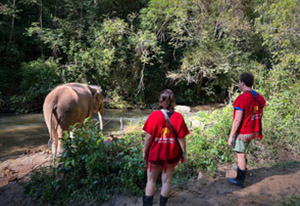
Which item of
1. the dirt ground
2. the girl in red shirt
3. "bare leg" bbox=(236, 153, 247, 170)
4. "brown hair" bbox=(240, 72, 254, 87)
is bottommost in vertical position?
the dirt ground

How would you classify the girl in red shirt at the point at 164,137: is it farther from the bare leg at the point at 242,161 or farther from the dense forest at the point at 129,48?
the dense forest at the point at 129,48

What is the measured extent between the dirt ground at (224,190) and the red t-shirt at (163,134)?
951mm

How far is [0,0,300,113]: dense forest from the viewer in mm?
13648

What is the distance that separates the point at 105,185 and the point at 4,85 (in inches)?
484

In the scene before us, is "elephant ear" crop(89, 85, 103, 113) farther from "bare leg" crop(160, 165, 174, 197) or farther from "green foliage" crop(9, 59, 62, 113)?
"green foliage" crop(9, 59, 62, 113)

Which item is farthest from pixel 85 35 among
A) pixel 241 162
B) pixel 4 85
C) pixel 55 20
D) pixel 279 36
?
pixel 241 162

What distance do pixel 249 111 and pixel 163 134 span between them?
1.48m

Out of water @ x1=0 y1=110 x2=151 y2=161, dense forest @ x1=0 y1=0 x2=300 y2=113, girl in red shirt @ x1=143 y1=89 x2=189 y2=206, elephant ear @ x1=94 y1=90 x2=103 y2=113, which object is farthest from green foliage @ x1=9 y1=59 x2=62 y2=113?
girl in red shirt @ x1=143 y1=89 x2=189 y2=206

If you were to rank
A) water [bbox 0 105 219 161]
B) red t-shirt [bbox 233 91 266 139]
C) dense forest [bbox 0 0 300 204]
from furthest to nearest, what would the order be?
dense forest [bbox 0 0 300 204] → water [bbox 0 105 219 161] → red t-shirt [bbox 233 91 266 139]

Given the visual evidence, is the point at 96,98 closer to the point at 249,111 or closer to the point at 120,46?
the point at 249,111

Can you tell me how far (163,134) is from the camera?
2689 millimetres

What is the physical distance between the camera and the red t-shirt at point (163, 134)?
2670 mm

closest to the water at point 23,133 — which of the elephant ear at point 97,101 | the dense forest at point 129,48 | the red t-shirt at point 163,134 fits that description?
the elephant ear at point 97,101

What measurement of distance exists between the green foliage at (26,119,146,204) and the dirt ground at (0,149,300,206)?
18cm
